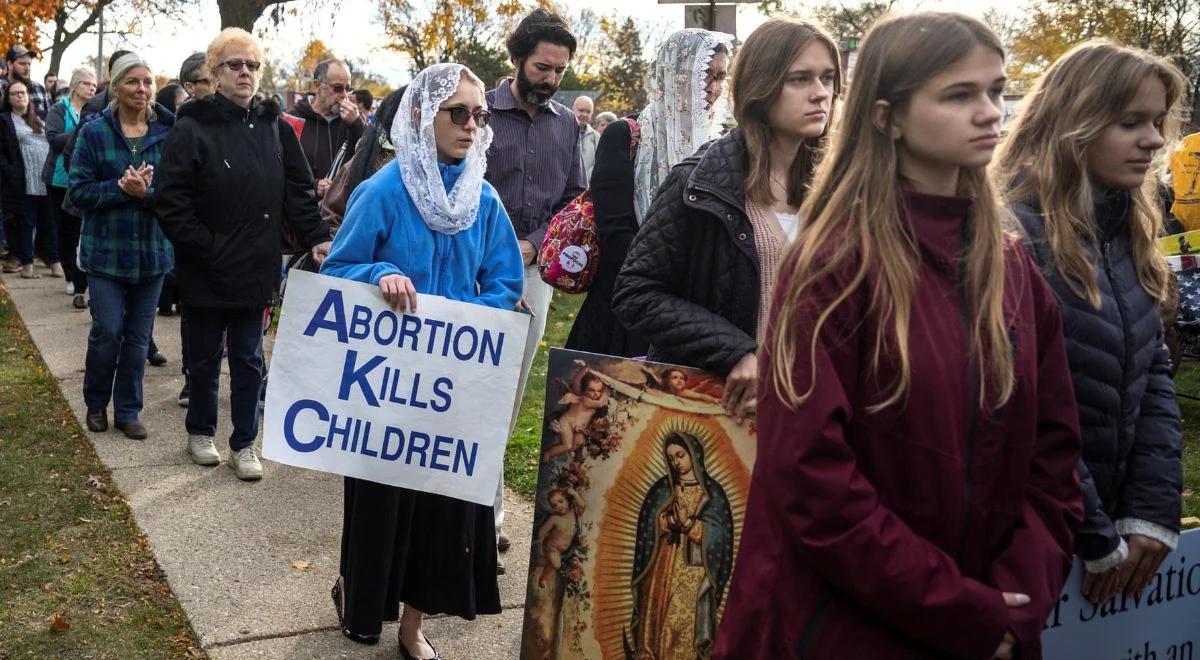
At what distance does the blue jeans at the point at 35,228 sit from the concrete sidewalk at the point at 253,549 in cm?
630

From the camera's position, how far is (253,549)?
5133 mm

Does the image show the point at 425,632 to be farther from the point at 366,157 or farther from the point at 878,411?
the point at 878,411

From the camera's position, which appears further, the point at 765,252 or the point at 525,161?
the point at 525,161

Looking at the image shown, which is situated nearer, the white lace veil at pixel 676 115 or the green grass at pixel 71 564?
the white lace veil at pixel 676 115

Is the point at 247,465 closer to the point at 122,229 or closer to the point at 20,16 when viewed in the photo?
the point at 122,229

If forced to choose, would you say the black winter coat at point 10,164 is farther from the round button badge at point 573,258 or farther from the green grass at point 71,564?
the round button badge at point 573,258

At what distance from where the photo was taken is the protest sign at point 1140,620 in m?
2.71

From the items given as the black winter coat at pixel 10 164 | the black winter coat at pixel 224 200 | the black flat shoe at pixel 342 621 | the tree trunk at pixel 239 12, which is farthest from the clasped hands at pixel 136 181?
the tree trunk at pixel 239 12

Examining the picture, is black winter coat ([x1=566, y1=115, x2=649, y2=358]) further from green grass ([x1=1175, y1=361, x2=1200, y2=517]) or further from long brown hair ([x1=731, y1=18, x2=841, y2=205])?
green grass ([x1=1175, y1=361, x2=1200, y2=517])

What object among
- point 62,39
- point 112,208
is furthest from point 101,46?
point 112,208

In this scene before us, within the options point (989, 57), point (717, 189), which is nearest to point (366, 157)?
point (717, 189)

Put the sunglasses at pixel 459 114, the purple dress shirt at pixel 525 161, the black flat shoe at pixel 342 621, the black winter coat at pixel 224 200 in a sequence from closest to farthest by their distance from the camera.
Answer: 1. the sunglasses at pixel 459 114
2. the black flat shoe at pixel 342 621
3. the purple dress shirt at pixel 525 161
4. the black winter coat at pixel 224 200

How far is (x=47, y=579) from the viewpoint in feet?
15.4

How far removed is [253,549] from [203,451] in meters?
1.42
